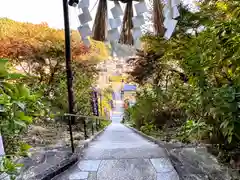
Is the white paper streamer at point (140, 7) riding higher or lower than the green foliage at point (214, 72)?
higher

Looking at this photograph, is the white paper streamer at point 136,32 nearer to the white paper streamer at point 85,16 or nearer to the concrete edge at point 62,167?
the white paper streamer at point 85,16

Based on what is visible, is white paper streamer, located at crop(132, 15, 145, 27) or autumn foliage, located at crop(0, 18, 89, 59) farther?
autumn foliage, located at crop(0, 18, 89, 59)

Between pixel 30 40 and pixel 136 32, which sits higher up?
pixel 30 40

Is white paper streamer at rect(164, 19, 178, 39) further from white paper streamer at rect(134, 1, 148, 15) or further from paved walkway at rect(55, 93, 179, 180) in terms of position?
paved walkway at rect(55, 93, 179, 180)

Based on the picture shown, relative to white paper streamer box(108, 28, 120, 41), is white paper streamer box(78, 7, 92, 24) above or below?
above

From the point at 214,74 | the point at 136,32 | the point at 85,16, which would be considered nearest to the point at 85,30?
the point at 85,16

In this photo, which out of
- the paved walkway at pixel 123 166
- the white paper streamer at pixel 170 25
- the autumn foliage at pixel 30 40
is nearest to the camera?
the white paper streamer at pixel 170 25

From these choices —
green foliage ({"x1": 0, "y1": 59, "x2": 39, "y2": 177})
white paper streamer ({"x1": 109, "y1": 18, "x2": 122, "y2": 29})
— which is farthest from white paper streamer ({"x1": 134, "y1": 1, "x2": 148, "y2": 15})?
green foliage ({"x1": 0, "y1": 59, "x2": 39, "y2": 177})

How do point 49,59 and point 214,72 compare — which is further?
point 49,59

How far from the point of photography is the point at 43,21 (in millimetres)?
6457

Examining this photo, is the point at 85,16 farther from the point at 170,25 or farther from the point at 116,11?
the point at 170,25

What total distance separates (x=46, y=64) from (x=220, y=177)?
5.60 metres

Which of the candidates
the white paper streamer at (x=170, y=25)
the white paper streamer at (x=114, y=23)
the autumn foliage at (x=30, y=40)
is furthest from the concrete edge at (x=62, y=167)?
the autumn foliage at (x=30, y=40)

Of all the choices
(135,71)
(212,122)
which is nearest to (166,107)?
(135,71)
